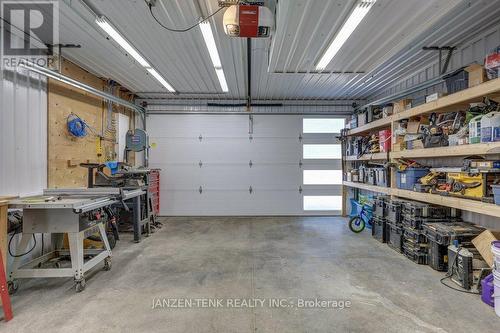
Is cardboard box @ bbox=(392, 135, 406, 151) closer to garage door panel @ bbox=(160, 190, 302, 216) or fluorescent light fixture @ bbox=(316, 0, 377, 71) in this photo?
fluorescent light fixture @ bbox=(316, 0, 377, 71)

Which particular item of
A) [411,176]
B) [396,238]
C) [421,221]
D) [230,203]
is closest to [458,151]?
[411,176]

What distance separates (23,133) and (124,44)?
1.87 m

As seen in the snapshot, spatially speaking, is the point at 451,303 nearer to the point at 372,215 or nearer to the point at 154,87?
the point at 372,215

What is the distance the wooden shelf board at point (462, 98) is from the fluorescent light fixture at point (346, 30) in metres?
1.53

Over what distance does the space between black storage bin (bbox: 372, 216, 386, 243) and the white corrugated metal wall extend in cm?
574

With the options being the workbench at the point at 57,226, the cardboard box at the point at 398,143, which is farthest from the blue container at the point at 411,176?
the workbench at the point at 57,226

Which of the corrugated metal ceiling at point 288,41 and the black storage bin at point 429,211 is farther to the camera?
the black storage bin at point 429,211

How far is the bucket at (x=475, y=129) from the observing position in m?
2.67

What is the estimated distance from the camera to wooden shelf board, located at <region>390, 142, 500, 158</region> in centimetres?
249

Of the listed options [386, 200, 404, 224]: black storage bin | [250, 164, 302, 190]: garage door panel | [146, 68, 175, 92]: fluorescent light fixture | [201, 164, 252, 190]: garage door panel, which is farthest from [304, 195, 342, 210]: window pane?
[146, 68, 175, 92]: fluorescent light fixture

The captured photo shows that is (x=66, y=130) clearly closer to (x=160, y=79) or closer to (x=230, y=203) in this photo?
(x=160, y=79)

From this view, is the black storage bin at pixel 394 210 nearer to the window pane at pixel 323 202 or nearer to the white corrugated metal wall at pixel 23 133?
the window pane at pixel 323 202

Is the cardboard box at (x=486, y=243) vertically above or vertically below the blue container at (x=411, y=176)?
below

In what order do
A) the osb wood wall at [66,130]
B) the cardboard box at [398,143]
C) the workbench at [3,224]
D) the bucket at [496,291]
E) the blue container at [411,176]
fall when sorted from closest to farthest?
the bucket at [496,291], the workbench at [3,224], the osb wood wall at [66,130], the blue container at [411,176], the cardboard box at [398,143]
